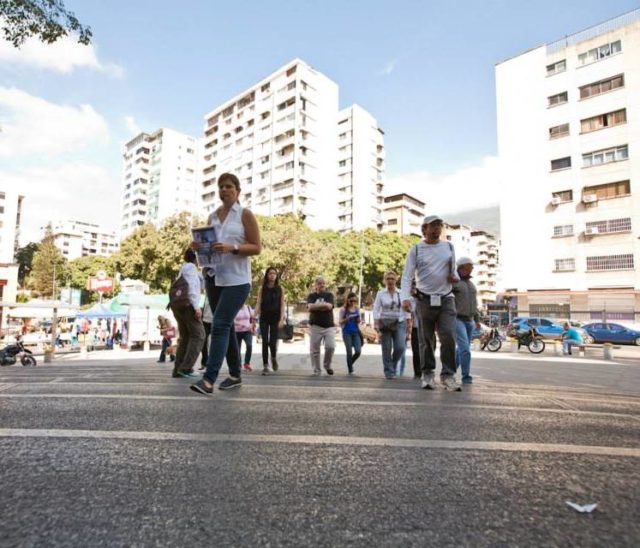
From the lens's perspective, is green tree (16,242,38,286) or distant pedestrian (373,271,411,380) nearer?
distant pedestrian (373,271,411,380)

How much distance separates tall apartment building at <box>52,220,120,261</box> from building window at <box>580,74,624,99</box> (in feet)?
462

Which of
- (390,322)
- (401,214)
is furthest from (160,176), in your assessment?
(390,322)

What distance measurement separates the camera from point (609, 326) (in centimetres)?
2656

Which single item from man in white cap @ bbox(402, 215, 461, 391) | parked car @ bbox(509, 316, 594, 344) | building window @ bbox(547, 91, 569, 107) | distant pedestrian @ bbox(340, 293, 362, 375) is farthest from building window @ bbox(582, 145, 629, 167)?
man in white cap @ bbox(402, 215, 461, 391)

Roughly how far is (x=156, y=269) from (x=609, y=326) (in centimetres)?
3162

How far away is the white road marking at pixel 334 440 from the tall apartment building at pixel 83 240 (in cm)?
15881

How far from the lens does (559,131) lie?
38.9 meters

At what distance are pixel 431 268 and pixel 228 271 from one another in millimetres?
2402

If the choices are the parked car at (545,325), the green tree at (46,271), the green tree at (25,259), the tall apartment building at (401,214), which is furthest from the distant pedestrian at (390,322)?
the green tree at (25,259)

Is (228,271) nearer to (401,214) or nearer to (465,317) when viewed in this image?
(465,317)

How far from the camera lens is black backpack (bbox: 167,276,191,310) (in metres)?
6.23

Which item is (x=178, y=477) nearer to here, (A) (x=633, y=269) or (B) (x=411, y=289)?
(B) (x=411, y=289)

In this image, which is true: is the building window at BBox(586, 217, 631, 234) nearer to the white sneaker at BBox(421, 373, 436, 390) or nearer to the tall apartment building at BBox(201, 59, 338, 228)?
the white sneaker at BBox(421, 373, 436, 390)

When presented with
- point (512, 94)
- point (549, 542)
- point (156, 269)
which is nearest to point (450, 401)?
point (549, 542)
